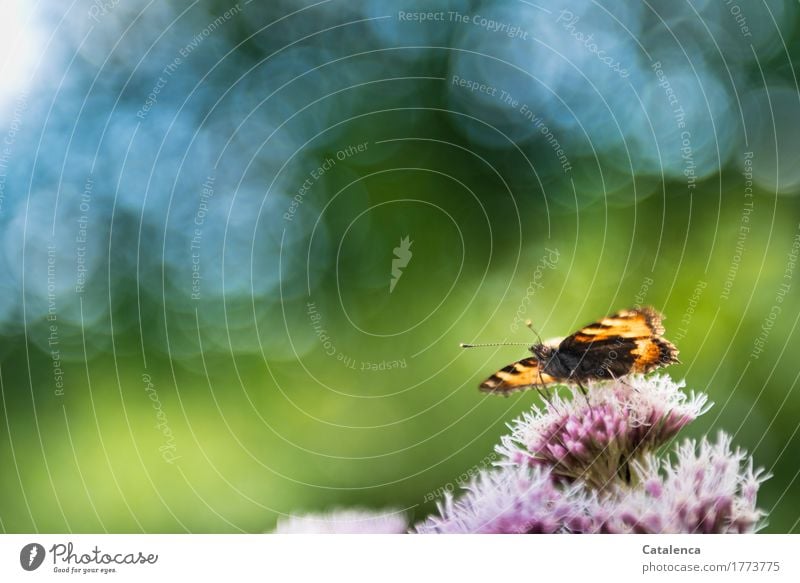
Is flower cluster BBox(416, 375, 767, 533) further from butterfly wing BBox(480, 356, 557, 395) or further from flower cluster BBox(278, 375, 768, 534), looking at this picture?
butterfly wing BBox(480, 356, 557, 395)

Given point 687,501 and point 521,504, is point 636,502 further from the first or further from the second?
point 521,504

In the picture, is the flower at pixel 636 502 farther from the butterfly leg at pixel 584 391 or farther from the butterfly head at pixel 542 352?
the butterfly head at pixel 542 352

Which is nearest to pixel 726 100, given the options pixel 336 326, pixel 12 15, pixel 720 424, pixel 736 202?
pixel 736 202

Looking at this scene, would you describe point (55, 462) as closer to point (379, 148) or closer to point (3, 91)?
point (3, 91)

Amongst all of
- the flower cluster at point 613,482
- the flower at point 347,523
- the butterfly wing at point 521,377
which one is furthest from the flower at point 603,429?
the flower at point 347,523

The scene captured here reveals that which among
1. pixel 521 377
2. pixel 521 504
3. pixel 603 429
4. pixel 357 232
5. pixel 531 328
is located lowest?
pixel 521 504

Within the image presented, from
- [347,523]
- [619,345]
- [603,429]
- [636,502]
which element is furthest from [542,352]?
[347,523]
